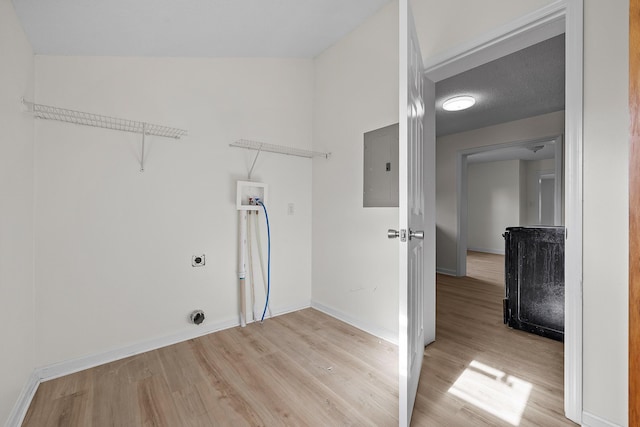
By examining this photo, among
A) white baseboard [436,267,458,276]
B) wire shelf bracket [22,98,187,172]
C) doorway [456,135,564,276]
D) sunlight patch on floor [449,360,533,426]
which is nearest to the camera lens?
sunlight patch on floor [449,360,533,426]

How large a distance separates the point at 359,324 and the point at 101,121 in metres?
2.42

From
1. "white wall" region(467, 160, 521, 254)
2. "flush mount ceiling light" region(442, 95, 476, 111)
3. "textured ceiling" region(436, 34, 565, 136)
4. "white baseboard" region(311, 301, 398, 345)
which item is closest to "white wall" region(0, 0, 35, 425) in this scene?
"white baseboard" region(311, 301, 398, 345)

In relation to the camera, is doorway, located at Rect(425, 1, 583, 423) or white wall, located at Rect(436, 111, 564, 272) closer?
doorway, located at Rect(425, 1, 583, 423)

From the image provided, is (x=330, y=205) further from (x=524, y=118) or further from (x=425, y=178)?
(x=524, y=118)

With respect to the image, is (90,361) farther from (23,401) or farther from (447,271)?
(447,271)

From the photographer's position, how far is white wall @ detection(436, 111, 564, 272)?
4.19 meters

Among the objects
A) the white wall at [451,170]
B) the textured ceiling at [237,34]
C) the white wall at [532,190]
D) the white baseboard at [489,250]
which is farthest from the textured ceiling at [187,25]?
the white wall at [532,190]

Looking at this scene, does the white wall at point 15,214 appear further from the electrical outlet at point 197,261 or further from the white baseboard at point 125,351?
the electrical outlet at point 197,261

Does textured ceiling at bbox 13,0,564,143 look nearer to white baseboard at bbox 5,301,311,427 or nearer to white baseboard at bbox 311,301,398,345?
white baseboard at bbox 5,301,311,427

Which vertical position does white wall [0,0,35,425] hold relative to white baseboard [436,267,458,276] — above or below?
above

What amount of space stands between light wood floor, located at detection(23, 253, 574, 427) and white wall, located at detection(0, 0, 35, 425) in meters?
0.28

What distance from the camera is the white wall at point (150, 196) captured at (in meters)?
1.79

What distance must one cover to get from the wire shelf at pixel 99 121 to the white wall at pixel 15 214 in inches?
3.3

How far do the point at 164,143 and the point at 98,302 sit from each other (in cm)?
117
